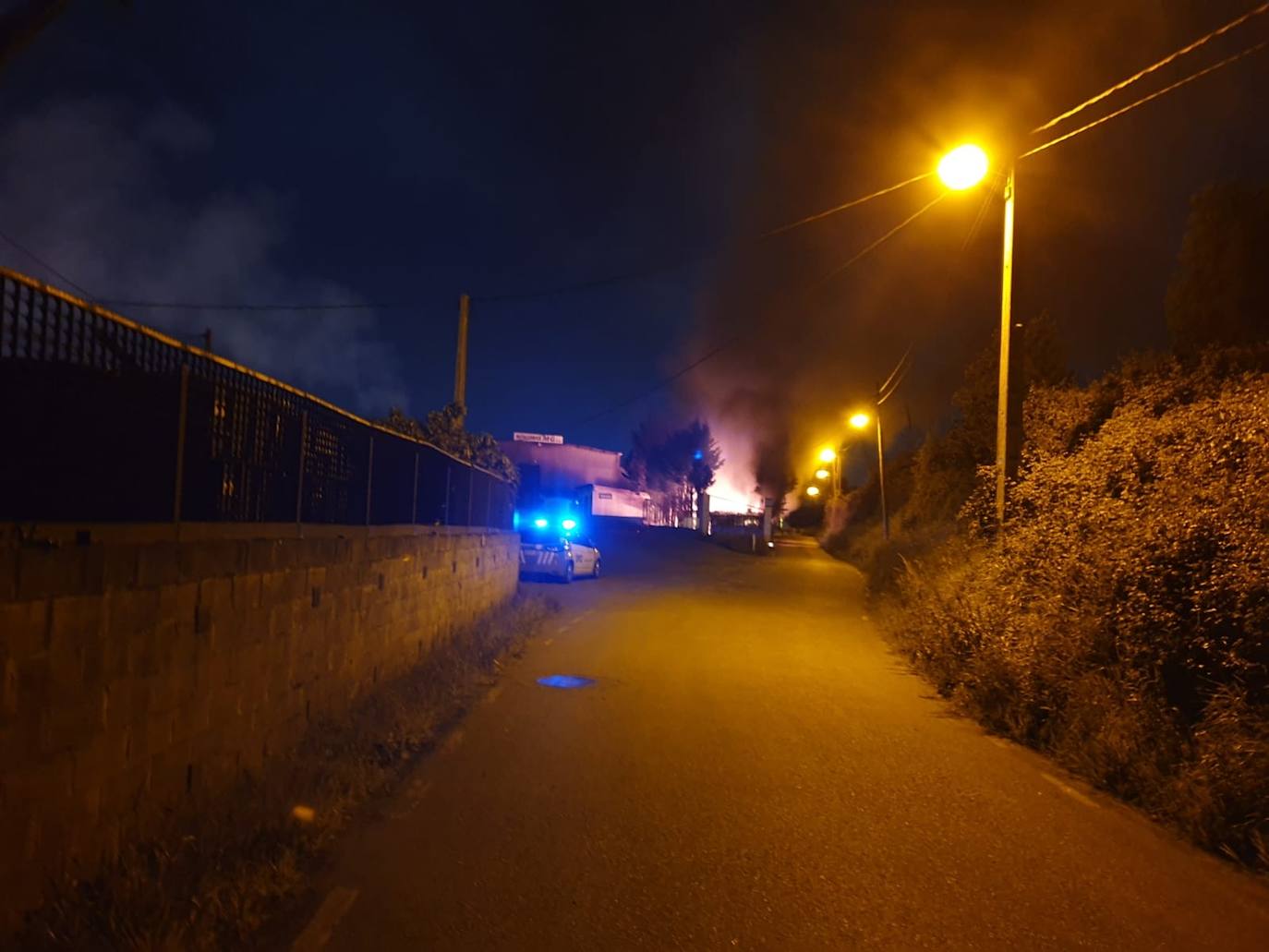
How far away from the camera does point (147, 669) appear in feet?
17.0

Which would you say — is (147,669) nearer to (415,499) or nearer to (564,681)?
(564,681)

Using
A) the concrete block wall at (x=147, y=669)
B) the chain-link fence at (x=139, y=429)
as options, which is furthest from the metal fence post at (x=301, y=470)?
the concrete block wall at (x=147, y=669)

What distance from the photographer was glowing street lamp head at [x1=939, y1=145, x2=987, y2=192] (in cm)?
1241

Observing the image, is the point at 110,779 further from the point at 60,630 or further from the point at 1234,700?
the point at 1234,700

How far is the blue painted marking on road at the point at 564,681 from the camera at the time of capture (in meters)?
Result: 11.0

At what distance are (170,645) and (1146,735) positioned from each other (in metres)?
6.59

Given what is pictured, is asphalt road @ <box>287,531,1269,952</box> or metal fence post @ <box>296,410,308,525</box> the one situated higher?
metal fence post @ <box>296,410,308,525</box>

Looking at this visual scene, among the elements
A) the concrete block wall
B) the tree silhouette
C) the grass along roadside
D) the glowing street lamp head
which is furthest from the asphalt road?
the tree silhouette

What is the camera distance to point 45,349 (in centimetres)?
478

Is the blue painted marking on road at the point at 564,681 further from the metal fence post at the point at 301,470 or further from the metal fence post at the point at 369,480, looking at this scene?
the metal fence post at the point at 301,470

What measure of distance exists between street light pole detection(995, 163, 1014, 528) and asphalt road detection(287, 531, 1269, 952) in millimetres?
4390

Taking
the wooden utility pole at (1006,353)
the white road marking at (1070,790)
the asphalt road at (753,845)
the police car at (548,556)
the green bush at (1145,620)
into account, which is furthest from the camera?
the police car at (548,556)

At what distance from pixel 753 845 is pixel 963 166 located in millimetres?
9754

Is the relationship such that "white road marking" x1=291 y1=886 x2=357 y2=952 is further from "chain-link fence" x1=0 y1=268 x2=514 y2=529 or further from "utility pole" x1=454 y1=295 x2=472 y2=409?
"utility pole" x1=454 y1=295 x2=472 y2=409
